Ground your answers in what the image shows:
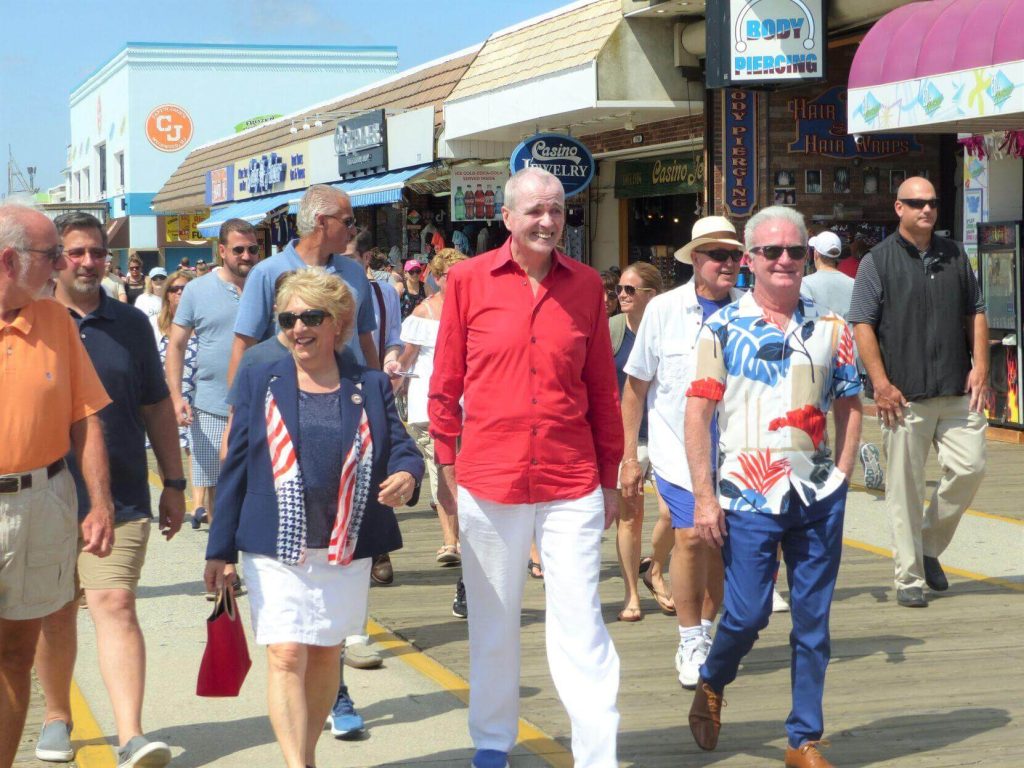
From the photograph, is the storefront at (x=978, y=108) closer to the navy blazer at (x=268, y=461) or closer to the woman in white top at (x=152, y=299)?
the woman in white top at (x=152, y=299)

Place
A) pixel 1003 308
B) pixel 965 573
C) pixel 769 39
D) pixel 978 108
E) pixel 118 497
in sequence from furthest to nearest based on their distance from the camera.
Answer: pixel 769 39, pixel 1003 308, pixel 978 108, pixel 965 573, pixel 118 497

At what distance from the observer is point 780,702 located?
6234 millimetres

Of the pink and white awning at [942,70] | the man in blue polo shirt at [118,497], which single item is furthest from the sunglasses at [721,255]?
the pink and white awning at [942,70]

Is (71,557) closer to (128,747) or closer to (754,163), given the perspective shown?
(128,747)

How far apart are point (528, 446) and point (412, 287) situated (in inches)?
591

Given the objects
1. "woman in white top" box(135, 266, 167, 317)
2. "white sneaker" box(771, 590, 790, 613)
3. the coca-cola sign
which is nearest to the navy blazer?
"white sneaker" box(771, 590, 790, 613)

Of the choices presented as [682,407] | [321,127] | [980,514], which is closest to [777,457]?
[682,407]

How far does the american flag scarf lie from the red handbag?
1.20 ft

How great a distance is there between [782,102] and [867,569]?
9.18 metres

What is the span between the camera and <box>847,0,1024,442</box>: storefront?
479 inches

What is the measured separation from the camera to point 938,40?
42.1ft

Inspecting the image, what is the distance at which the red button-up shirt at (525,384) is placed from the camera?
→ 514 centimetres

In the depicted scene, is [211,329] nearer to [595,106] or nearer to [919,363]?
[919,363]

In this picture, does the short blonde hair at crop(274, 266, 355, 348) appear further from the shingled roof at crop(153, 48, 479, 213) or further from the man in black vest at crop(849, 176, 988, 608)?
the shingled roof at crop(153, 48, 479, 213)
